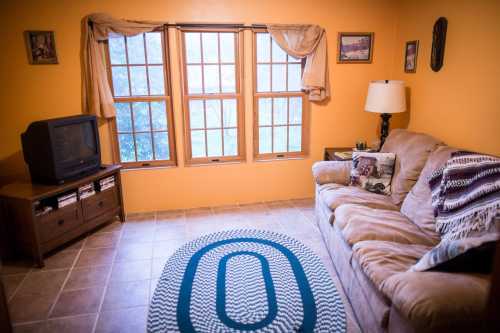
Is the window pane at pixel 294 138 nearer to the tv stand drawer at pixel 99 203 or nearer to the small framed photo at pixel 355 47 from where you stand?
the small framed photo at pixel 355 47

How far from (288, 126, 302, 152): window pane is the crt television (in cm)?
205

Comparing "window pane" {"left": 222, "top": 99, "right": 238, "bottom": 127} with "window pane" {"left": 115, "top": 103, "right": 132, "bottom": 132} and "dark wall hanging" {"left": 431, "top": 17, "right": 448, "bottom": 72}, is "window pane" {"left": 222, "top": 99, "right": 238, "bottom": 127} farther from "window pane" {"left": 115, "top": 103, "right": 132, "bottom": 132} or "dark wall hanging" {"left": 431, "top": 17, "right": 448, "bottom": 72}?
"dark wall hanging" {"left": 431, "top": 17, "right": 448, "bottom": 72}

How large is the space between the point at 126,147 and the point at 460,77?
10.4ft

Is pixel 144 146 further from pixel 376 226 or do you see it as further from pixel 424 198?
pixel 424 198

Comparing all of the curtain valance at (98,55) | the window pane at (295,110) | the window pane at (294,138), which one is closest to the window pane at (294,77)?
the window pane at (295,110)

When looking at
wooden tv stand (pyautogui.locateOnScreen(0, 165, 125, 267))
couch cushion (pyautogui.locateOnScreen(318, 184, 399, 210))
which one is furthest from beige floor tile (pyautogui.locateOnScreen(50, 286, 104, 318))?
couch cushion (pyautogui.locateOnScreen(318, 184, 399, 210))

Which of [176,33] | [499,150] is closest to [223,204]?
[176,33]

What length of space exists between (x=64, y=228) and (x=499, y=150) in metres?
3.42

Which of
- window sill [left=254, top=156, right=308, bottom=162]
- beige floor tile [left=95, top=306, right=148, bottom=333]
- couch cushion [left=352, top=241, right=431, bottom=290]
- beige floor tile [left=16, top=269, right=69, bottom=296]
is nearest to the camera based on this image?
couch cushion [left=352, top=241, right=431, bottom=290]

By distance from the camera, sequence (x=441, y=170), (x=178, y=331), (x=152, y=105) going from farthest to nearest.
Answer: (x=152, y=105)
(x=441, y=170)
(x=178, y=331)

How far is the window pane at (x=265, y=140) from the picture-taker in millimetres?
3877

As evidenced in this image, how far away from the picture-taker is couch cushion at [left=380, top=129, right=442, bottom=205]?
267cm

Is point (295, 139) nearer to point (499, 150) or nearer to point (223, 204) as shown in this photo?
point (223, 204)

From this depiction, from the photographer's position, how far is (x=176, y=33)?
337 cm
